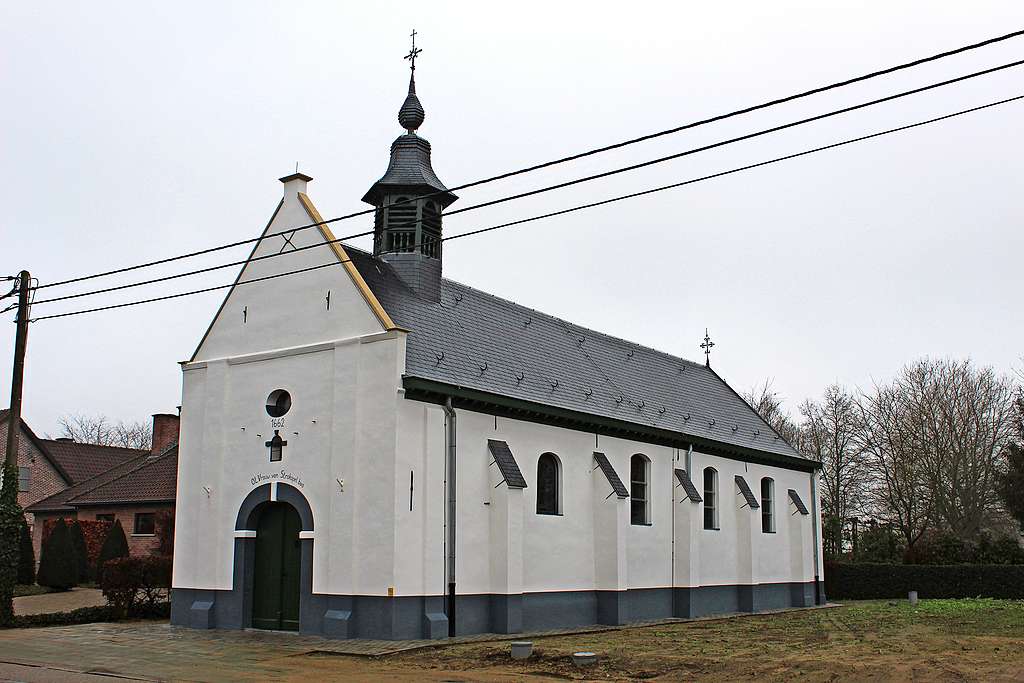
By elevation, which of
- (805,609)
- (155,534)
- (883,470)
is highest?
(883,470)

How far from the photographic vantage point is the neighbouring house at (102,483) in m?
36.3

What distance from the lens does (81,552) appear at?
36438mm

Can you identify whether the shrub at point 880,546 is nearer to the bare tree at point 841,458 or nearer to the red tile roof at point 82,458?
the bare tree at point 841,458

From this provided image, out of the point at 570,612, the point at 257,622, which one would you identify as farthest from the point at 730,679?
the point at 257,622

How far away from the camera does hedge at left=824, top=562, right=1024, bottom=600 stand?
1454 inches

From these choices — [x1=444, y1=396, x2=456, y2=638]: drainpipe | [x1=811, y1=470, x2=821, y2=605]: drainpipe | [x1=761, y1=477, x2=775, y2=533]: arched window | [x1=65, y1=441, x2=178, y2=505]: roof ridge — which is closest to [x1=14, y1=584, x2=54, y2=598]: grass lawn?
[x1=65, y1=441, x2=178, y2=505]: roof ridge

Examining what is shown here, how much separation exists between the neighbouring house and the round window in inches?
575

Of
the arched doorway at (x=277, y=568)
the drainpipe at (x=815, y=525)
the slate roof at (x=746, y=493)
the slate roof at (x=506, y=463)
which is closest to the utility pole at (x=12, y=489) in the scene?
the arched doorway at (x=277, y=568)

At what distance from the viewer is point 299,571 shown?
2155 cm

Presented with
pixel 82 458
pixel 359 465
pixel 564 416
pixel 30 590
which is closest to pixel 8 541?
pixel 359 465

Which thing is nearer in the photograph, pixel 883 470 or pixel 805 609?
pixel 805 609

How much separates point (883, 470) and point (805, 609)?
18845 millimetres

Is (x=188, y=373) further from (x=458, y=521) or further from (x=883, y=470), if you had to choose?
(x=883, y=470)

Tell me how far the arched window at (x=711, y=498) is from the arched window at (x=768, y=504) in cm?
397
